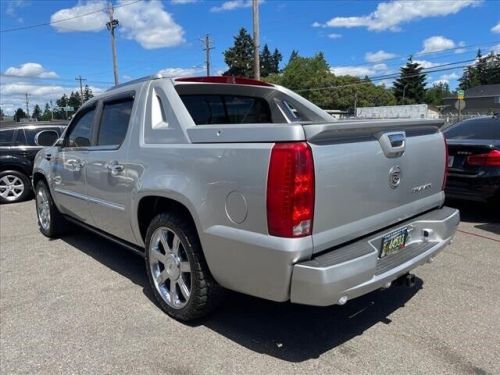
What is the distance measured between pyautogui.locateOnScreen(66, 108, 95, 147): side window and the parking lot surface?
53.9 inches

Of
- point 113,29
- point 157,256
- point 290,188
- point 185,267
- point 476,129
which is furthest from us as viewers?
point 113,29

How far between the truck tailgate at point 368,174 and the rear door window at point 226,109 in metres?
1.58

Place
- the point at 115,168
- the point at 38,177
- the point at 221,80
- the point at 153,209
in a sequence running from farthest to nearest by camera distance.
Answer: the point at 38,177, the point at 221,80, the point at 115,168, the point at 153,209

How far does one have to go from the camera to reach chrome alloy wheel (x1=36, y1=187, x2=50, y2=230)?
19.9 feet

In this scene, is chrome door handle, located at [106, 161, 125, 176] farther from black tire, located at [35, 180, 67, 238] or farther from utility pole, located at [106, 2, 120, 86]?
utility pole, located at [106, 2, 120, 86]

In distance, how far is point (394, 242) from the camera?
3.18 m

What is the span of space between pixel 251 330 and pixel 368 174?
1440mm

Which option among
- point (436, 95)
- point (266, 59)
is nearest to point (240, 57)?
point (266, 59)

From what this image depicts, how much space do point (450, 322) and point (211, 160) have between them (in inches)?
85.0

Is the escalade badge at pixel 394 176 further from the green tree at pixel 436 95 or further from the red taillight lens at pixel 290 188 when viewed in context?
the green tree at pixel 436 95

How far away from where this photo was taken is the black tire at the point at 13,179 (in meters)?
9.77

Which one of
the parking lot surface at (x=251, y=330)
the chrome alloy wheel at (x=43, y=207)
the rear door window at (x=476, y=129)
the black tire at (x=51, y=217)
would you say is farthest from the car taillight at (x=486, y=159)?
the chrome alloy wheel at (x=43, y=207)

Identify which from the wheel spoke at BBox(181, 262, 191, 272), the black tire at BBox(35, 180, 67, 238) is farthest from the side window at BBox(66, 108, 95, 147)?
the wheel spoke at BBox(181, 262, 191, 272)

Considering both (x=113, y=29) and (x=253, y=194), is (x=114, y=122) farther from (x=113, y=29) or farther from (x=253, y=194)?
(x=113, y=29)
